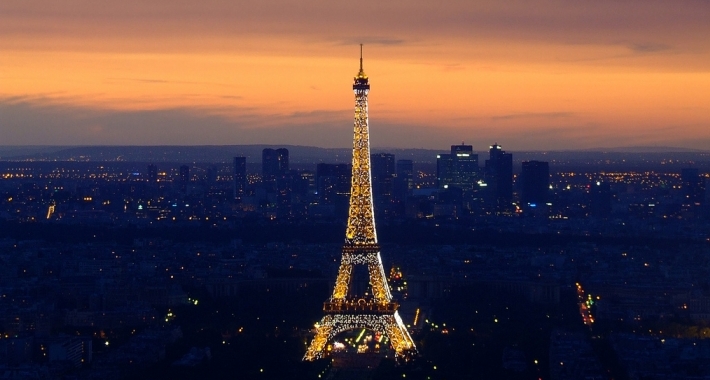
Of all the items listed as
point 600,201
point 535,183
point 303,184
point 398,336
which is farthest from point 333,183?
point 398,336

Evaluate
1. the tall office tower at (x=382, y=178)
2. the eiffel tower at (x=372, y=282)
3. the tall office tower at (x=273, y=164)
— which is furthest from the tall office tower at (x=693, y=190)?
the eiffel tower at (x=372, y=282)

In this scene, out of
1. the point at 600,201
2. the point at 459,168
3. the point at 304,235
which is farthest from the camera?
the point at 459,168

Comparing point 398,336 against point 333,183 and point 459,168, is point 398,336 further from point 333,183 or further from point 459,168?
point 459,168

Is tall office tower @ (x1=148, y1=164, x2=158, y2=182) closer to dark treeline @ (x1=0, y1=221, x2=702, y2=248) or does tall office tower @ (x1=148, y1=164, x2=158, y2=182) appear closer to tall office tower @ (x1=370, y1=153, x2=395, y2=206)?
tall office tower @ (x1=370, y1=153, x2=395, y2=206)

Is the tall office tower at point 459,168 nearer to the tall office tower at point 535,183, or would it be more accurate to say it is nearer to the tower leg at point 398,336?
the tall office tower at point 535,183

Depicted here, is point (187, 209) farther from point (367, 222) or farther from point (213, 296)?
point (367, 222)
